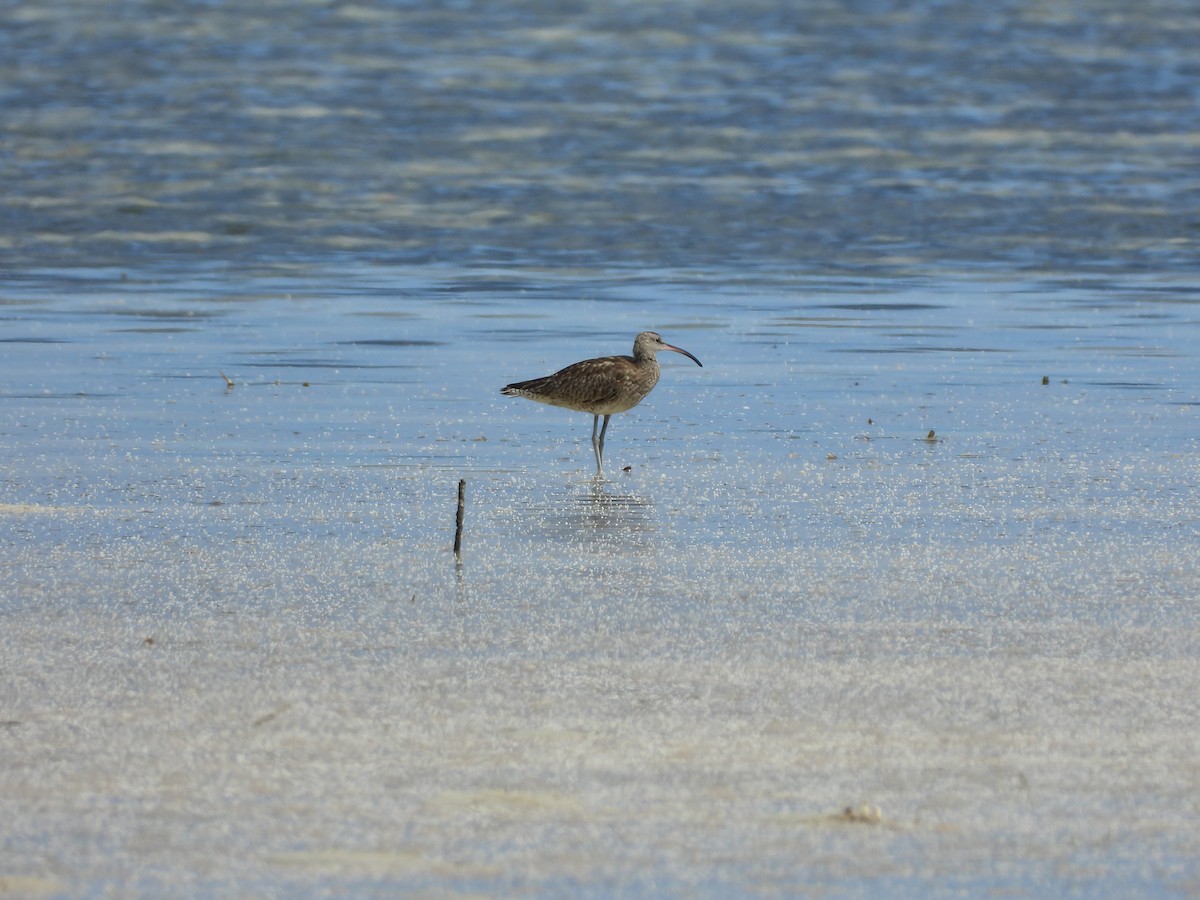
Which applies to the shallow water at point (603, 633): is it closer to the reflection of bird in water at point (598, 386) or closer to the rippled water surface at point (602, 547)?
the rippled water surface at point (602, 547)

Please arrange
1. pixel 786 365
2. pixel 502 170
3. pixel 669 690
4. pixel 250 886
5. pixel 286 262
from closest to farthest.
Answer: pixel 250 886, pixel 669 690, pixel 786 365, pixel 286 262, pixel 502 170

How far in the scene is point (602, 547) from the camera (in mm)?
7586

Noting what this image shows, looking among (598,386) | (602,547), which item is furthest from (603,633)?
(598,386)

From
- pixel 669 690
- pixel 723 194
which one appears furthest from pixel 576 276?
pixel 669 690

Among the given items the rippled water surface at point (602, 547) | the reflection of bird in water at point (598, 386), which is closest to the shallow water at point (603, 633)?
the rippled water surface at point (602, 547)

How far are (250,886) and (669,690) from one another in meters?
1.70

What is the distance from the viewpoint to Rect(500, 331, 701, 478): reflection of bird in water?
10.4 m

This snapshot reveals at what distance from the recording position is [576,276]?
750 inches

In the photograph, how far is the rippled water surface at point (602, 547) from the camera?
450cm

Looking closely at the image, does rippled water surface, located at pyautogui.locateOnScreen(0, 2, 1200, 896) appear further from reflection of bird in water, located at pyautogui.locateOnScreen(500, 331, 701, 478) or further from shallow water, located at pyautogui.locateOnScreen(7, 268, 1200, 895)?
reflection of bird in water, located at pyautogui.locateOnScreen(500, 331, 701, 478)

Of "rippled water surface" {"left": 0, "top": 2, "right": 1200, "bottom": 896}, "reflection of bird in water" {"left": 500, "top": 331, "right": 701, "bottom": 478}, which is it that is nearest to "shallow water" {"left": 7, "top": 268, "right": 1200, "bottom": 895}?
"rippled water surface" {"left": 0, "top": 2, "right": 1200, "bottom": 896}

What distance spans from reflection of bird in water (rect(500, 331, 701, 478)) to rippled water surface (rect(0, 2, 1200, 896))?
0.23 meters

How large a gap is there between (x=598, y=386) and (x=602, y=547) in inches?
111

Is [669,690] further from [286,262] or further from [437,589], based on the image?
[286,262]
